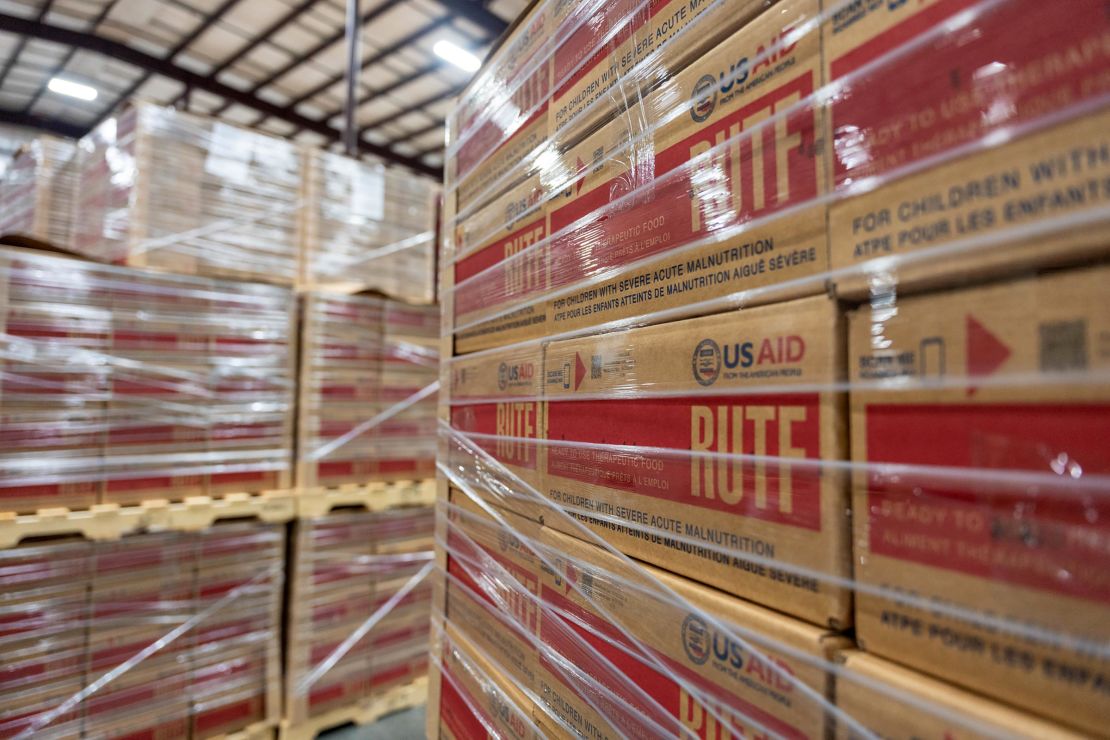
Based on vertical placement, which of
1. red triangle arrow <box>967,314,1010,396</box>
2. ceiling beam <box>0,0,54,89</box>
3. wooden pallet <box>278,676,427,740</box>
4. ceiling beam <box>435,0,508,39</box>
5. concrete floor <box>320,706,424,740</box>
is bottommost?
concrete floor <box>320,706,424,740</box>

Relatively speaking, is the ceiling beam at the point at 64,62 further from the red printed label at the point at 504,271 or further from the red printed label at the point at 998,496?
the red printed label at the point at 998,496

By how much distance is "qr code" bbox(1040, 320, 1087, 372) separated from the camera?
21.3 inches

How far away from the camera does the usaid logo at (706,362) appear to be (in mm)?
916

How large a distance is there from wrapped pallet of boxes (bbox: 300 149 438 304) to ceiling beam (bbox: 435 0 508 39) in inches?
118

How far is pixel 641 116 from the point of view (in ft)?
3.66

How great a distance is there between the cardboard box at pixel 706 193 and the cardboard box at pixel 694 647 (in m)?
0.46

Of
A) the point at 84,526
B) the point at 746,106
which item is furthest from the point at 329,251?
the point at 746,106

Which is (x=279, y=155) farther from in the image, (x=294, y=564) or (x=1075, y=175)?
(x=1075, y=175)

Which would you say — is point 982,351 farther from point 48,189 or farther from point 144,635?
point 48,189

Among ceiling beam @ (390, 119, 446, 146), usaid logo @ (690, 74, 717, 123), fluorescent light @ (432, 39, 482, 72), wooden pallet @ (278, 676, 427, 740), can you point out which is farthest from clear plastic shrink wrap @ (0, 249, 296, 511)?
ceiling beam @ (390, 119, 446, 146)

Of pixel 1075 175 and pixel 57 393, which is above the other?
pixel 1075 175

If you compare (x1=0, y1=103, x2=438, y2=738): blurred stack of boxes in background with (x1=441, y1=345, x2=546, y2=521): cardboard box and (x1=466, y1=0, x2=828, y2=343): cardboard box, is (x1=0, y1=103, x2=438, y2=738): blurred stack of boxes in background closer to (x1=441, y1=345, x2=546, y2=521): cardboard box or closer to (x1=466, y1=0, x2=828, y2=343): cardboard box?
(x1=441, y1=345, x2=546, y2=521): cardboard box

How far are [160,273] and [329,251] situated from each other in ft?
2.85

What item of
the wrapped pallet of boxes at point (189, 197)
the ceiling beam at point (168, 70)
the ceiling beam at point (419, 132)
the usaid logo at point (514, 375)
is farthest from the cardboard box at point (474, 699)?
the ceiling beam at point (419, 132)
